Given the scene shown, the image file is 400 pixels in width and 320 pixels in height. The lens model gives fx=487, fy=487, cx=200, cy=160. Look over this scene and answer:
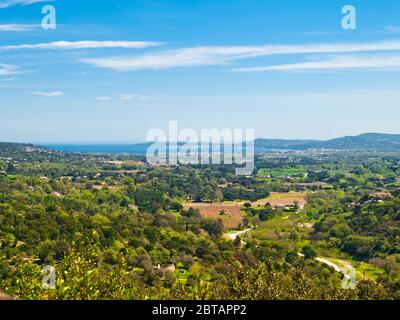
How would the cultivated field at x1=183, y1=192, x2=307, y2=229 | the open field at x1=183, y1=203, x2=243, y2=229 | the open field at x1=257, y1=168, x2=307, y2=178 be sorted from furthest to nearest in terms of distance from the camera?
1. the open field at x1=257, y1=168, x2=307, y2=178
2. the cultivated field at x1=183, y1=192, x2=307, y2=229
3. the open field at x1=183, y1=203, x2=243, y2=229

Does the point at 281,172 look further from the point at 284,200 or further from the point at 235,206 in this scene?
the point at 235,206

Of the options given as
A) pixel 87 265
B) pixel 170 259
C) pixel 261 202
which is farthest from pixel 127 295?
pixel 261 202

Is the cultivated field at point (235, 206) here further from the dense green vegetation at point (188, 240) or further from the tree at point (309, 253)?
the tree at point (309, 253)

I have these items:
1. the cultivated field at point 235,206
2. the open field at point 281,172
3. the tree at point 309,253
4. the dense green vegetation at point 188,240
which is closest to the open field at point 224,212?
the cultivated field at point 235,206

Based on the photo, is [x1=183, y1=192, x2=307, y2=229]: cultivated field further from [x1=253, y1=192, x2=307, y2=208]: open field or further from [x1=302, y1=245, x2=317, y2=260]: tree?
[x1=302, y1=245, x2=317, y2=260]: tree

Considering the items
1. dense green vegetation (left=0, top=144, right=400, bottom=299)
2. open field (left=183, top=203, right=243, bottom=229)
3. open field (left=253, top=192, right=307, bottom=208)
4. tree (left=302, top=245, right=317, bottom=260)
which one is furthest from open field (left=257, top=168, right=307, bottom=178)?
tree (left=302, top=245, right=317, bottom=260)

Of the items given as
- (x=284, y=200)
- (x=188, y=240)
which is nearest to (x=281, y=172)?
(x=284, y=200)

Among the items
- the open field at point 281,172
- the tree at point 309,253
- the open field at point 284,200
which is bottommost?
the tree at point 309,253
